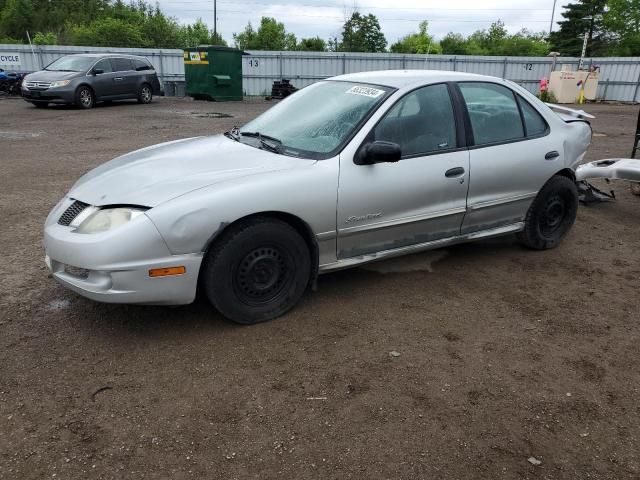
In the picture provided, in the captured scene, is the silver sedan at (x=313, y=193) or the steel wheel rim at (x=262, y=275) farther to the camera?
the steel wheel rim at (x=262, y=275)

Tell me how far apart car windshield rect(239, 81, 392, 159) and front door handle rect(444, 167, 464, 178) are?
2.42 ft

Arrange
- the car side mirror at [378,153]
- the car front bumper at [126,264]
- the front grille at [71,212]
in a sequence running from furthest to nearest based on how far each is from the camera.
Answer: the car side mirror at [378,153], the front grille at [71,212], the car front bumper at [126,264]

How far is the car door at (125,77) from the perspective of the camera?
16.9 meters

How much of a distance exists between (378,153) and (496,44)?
3658 inches

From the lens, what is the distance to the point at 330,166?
11.7 ft

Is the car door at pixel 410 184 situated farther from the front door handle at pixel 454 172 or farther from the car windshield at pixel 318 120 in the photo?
the car windshield at pixel 318 120

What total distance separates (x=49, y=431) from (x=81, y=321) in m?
1.12

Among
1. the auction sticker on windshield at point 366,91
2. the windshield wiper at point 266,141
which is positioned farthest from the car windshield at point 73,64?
the auction sticker on windshield at point 366,91

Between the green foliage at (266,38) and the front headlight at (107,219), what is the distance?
82.5 metres

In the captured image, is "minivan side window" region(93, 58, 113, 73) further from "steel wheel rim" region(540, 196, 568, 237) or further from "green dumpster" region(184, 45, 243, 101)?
"steel wheel rim" region(540, 196, 568, 237)

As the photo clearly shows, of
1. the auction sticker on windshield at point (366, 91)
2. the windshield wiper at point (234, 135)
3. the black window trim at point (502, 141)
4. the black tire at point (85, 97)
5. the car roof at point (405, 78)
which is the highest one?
the car roof at point (405, 78)

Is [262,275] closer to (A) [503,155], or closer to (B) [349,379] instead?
(B) [349,379]

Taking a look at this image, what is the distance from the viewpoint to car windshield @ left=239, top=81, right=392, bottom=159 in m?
3.77

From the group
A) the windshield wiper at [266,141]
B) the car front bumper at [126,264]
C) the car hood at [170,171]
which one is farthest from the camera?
the windshield wiper at [266,141]
